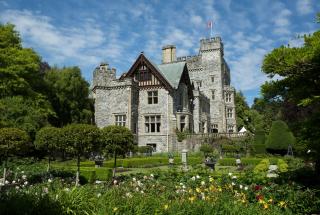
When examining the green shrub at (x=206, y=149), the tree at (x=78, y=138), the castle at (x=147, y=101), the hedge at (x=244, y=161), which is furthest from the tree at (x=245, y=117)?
the tree at (x=78, y=138)

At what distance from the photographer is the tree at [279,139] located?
32.8 m

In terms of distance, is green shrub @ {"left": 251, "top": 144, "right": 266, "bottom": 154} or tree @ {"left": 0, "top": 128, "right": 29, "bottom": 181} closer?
tree @ {"left": 0, "top": 128, "right": 29, "bottom": 181}

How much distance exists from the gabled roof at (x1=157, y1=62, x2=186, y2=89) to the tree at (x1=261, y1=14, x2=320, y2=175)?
88.7ft

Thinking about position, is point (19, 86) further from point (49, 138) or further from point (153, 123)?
point (49, 138)

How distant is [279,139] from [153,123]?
12.5m

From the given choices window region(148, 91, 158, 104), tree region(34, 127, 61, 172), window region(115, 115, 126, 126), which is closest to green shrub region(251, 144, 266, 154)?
window region(148, 91, 158, 104)

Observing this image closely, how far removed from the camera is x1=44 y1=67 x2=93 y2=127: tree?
3491 centimetres

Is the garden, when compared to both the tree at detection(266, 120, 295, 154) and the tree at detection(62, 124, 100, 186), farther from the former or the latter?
the tree at detection(266, 120, 295, 154)

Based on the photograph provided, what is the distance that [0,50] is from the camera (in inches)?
1131

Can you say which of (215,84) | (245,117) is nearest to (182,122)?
(215,84)

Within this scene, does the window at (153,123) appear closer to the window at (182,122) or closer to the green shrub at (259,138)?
the window at (182,122)

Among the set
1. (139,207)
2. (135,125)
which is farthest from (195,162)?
(139,207)

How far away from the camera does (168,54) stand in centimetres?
4750

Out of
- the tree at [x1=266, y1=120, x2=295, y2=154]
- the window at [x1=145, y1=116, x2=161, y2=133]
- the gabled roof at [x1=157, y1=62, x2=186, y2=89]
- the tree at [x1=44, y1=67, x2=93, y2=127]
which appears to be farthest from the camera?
the gabled roof at [x1=157, y1=62, x2=186, y2=89]
